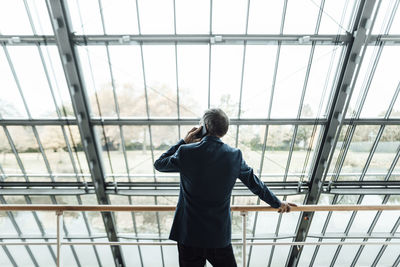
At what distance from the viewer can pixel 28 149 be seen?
26.3 ft

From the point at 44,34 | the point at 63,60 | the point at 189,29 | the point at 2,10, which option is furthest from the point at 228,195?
the point at 2,10

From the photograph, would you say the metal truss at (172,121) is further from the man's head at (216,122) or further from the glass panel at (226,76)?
the man's head at (216,122)

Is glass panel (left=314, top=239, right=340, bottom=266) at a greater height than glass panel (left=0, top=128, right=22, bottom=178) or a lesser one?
lesser

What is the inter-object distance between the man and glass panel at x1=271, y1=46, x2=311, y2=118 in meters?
5.48

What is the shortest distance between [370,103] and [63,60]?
741 centimetres

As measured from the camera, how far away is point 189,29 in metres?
6.41

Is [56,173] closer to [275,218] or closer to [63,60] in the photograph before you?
[63,60]

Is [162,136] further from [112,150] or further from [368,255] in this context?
[368,255]

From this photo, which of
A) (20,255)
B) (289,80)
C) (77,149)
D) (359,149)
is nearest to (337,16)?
(289,80)

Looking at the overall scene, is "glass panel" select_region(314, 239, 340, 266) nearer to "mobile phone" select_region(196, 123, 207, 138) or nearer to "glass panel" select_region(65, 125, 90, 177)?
"glass panel" select_region(65, 125, 90, 177)

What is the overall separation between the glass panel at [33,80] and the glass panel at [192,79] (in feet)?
10.7

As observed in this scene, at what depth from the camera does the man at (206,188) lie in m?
1.78

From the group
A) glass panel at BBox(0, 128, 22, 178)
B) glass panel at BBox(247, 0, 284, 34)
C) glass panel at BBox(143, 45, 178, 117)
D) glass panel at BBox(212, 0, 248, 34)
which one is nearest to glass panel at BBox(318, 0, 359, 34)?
glass panel at BBox(247, 0, 284, 34)

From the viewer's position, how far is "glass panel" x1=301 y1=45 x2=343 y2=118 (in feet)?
22.0
